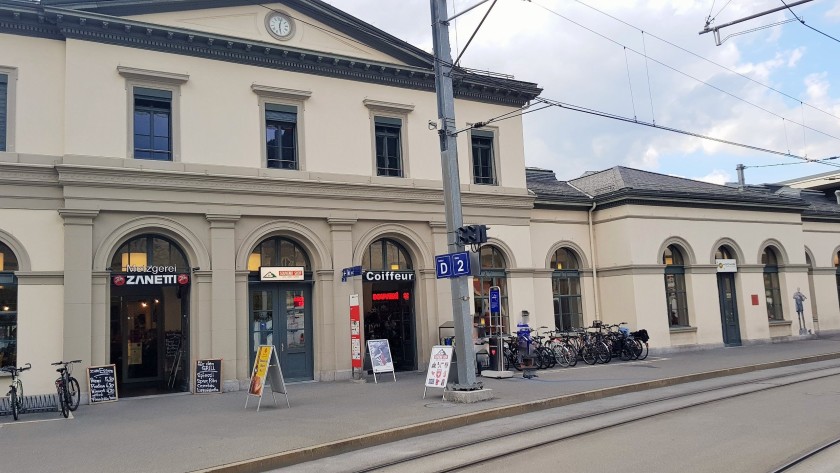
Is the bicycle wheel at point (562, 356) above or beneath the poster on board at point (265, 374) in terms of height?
beneath

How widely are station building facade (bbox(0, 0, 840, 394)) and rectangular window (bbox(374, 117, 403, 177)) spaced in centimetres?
6

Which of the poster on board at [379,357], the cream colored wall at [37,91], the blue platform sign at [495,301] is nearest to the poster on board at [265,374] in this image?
the poster on board at [379,357]

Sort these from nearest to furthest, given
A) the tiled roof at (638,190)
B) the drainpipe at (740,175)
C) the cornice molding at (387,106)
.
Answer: the cornice molding at (387,106) → the tiled roof at (638,190) → the drainpipe at (740,175)

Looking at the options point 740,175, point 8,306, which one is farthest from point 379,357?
point 740,175

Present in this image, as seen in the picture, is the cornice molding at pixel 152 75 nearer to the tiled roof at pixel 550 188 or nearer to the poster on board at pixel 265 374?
the poster on board at pixel 265 374

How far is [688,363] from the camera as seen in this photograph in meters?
19.2

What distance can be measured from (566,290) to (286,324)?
1037cm

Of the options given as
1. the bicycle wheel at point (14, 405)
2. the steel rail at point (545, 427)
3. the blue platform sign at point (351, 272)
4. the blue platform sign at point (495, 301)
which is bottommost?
the steel rail at point (545, 427)

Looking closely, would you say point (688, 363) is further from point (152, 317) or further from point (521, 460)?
point (152, 317)

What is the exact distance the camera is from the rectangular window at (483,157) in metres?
21.5

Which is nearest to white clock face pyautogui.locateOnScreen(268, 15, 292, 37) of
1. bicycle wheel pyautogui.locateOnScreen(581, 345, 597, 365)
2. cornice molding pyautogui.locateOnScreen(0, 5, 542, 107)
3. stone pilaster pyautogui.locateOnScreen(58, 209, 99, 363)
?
cornice molding pyautogui.locateOnScreen(0, 5, 542, 107)

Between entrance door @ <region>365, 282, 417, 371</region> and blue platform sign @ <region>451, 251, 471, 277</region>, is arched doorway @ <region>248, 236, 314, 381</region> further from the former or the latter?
blue platform sign @ <region>451, 251, 471, 277</region>

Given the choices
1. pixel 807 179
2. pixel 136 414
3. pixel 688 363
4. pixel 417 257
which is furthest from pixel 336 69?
pixel 807 179

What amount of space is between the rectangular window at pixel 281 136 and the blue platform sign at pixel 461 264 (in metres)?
7.05
